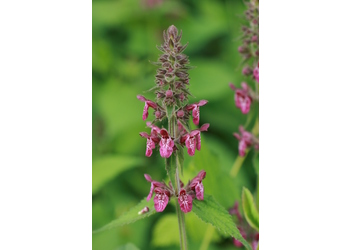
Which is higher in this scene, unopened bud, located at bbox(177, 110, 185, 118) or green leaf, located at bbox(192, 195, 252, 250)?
unopened bud, located at bbox(177, 110, 185, 118)

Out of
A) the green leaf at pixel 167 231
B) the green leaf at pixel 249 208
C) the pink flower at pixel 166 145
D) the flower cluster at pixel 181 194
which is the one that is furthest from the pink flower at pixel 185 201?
the green leaf at pixel 167 231

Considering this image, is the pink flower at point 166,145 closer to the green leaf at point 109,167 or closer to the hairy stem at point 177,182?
the hairy stem at point 177,182

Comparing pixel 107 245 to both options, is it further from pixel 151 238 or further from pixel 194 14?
pixel 194 14

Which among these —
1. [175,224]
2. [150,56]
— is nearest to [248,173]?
[175,224]

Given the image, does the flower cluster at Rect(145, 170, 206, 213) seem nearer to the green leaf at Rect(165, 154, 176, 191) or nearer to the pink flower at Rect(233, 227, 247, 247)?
the green leaf at Rect(165, 154, 176, 191)

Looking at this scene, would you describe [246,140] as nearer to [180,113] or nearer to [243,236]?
[243,236]

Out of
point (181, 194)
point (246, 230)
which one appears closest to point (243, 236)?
point (246, 230)

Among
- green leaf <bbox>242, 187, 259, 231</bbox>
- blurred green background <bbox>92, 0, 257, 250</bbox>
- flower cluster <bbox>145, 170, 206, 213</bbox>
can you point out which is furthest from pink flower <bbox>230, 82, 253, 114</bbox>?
flower cluster <bbox>145, 170, 206, 213</bbox>
